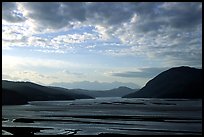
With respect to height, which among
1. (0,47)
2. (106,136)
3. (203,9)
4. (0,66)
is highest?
(203,9)

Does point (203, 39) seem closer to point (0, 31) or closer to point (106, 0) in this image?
point (106, 0)

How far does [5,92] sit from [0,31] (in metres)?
157

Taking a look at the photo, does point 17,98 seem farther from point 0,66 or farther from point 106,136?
point 0,66

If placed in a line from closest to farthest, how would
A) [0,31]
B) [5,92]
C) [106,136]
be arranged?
[0,31], [106,136], [5,92]

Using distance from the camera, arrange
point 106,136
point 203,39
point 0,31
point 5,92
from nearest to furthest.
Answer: point 203,39, point 0,31, point 106,136, point 5,92

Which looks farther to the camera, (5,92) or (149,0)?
(5,92)

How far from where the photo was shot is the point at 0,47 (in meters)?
5.63

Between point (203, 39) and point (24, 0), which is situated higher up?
point (24, 0)

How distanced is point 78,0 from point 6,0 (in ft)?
4.80

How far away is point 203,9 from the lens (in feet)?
18.3

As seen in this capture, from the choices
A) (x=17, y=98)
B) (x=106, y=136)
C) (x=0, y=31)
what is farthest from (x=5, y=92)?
(x=0, y=31)

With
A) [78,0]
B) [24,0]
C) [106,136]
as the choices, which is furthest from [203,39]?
[106,136]

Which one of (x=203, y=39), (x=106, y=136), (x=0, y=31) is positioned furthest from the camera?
(x=106, y=136)

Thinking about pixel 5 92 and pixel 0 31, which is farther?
pixel 5 92
